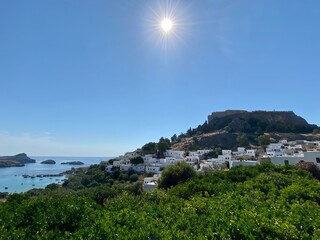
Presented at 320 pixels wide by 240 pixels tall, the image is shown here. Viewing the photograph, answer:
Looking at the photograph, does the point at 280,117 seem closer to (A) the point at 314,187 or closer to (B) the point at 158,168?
(B) the point at 158,168

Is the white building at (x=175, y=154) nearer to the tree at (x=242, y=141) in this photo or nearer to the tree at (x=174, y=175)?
the tree at (x=242, y=141)

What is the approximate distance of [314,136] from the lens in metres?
74.7

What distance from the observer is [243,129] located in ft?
273

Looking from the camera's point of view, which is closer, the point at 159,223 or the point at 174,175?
the point at 159,223

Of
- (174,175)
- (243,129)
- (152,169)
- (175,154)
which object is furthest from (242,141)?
(174,175)

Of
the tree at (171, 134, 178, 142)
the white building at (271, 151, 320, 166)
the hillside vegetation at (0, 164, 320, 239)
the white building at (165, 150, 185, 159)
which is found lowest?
the hillside vegetation at (0, 164, 320, 239)

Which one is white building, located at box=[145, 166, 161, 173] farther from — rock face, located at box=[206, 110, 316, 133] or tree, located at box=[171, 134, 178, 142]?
tree, located at box=[171, 134, 178, 142]

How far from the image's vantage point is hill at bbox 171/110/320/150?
74744 millimetres

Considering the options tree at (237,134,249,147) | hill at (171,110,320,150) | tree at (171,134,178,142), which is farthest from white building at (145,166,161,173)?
tree at (171,134,178,142)

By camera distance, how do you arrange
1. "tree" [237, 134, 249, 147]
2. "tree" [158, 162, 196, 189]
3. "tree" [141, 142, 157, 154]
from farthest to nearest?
"tree" [141, 142, 157, 154] → "tree" [237, 134, 249, 147] → "tree" [158, 162, 196, 189]

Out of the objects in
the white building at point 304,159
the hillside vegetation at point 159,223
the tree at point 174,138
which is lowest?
the hillside vegetation at point 159,223

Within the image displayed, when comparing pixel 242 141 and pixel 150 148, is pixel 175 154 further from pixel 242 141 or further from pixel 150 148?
pixel 242 141

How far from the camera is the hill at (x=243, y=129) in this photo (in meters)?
74.7

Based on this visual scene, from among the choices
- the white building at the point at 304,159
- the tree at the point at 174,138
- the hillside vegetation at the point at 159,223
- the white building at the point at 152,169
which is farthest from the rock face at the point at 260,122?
the hillside vegetation at the point at 159,223
